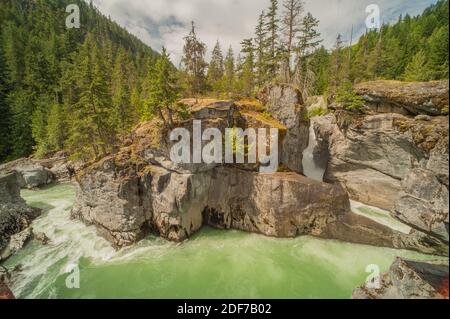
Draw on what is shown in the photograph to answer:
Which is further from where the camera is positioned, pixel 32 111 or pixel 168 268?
pixel 32 111

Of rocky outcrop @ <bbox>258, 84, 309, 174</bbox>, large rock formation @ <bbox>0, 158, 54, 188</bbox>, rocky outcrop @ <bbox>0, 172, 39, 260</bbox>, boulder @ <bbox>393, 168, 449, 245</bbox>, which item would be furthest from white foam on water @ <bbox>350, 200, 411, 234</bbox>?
large rock formation @ <bbox>0, 158, 54, 188</bbox>

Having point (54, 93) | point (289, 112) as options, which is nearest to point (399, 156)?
point (289, 112)

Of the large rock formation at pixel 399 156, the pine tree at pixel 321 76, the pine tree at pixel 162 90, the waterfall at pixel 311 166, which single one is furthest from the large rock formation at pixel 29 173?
the pine tree at pixel 321 76

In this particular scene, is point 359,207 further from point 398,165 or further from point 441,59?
point 441,59

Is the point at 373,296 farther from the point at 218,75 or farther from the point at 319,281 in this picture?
the point at 218,75

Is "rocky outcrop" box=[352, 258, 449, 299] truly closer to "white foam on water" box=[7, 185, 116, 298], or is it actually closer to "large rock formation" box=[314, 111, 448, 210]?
"large rock formation" box=[314, 111, 448, 210]

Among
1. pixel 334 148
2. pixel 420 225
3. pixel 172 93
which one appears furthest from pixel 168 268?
pixel 334 148

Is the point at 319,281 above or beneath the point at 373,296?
beneath
